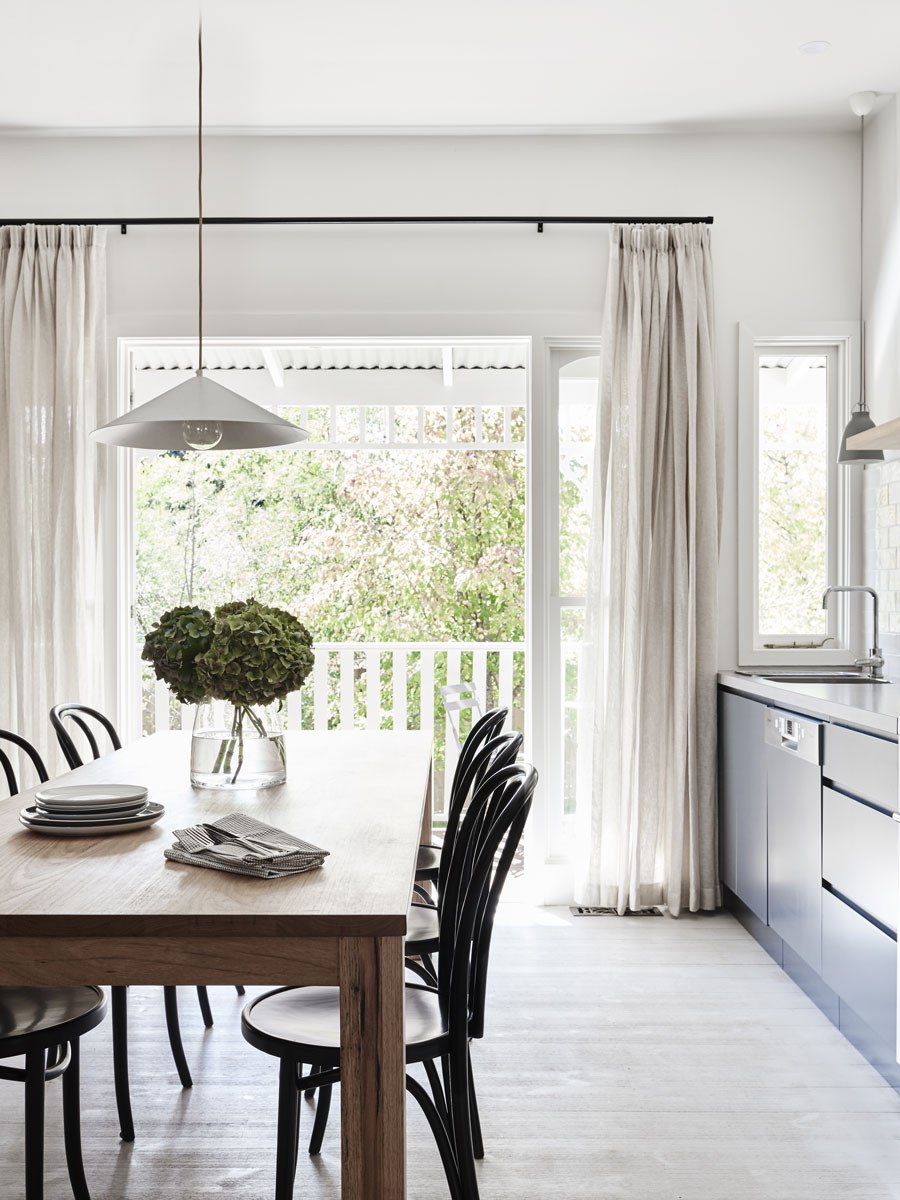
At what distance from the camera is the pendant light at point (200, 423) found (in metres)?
2.52

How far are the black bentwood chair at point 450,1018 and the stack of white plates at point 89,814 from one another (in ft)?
1.42

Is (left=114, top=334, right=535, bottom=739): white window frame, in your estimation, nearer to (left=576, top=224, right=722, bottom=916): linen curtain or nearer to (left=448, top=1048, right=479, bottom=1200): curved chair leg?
(left=576, top=224, right=722, bottom=916): linen curtain

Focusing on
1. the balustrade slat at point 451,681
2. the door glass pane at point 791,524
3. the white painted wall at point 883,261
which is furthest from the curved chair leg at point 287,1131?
the white painted wall at point 883,261

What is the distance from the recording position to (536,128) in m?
4.10

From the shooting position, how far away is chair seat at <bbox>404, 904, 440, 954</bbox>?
7.30ft

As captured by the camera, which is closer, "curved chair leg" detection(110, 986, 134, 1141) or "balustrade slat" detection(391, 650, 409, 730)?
"curved chair leg" detection(110, 986, 134, 1141)

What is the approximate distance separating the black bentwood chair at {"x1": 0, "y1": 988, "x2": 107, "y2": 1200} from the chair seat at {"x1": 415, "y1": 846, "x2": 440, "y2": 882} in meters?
1.00

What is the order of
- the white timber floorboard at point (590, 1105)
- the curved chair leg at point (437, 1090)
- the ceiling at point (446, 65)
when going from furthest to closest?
the ceiling at point (446, 65)
the white timber floorboard at point (590, 1105)
the curved chair leg at point (437, 1090)

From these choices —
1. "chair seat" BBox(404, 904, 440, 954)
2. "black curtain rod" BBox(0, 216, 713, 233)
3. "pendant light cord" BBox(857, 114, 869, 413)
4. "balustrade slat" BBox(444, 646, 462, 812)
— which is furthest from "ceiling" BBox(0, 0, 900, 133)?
"chair seat" BBox(404, 904, 440, 954)

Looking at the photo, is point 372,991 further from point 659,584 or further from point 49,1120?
point 659,584

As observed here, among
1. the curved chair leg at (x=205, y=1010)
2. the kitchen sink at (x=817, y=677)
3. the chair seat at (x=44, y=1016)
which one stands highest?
the kitchen sink at (x=817, y=677)

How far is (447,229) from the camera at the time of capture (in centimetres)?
414

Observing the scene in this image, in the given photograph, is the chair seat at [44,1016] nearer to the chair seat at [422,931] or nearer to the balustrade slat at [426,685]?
the chair seat at [422,931]

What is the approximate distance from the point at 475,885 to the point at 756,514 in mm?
2832
